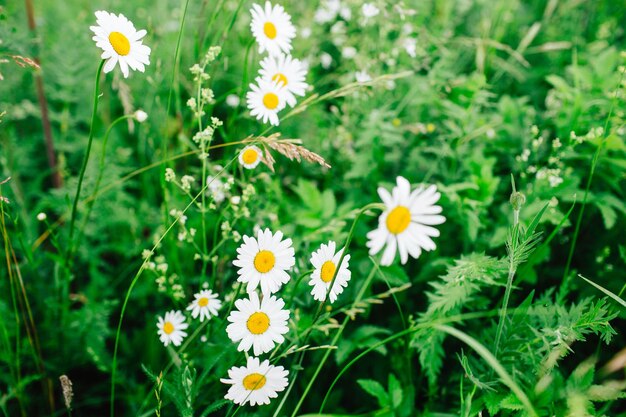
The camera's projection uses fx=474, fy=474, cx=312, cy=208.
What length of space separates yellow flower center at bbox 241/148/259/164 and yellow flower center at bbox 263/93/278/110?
6.4 inches

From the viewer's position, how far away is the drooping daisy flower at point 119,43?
1.31m

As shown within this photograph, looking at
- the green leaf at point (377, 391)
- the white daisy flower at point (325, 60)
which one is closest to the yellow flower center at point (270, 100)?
the green leaf at point (377, 391)

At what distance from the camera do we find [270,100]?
1594mm

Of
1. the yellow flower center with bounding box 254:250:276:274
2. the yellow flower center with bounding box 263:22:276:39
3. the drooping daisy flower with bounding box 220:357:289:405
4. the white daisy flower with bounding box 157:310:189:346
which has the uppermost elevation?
the yellow flower center with bounding box 263:22:276:39

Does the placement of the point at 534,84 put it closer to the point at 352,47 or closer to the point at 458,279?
the point at 352,47

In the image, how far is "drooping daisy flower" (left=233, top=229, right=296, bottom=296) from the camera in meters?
1.32

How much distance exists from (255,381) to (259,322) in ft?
0.54

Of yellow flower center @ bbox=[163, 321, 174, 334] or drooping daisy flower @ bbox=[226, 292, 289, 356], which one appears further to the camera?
yellow flower center @ bbox=[163, 321, 174, 334]

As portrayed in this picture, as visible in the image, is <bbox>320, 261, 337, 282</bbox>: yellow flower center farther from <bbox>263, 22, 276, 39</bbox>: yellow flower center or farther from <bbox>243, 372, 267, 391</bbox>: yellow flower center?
<bbox>263, 22, 276, 39</bbox>: yellow flower center

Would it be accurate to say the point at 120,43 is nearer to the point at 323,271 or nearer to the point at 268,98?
the point at 268,98

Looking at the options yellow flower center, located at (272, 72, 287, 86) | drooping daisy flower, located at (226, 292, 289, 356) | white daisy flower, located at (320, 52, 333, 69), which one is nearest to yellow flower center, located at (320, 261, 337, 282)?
drooping daisy flower, located at (226, 292, 289, 356)

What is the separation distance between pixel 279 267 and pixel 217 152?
4.52 ft

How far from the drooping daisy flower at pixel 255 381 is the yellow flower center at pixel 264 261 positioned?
0.25 meters

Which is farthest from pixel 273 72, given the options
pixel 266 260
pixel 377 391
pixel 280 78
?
pixel 377 391
